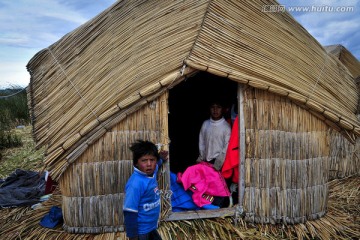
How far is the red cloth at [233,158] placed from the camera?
13.8 feet

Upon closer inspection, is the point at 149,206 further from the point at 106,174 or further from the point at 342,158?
the point at 342,158

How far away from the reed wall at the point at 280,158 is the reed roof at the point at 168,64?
0.22m

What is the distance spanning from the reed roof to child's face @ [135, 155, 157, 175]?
2.83 ft

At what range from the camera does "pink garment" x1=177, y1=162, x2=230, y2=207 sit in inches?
170

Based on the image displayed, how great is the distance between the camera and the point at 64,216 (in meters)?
3.81

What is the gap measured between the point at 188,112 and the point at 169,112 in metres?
3.10

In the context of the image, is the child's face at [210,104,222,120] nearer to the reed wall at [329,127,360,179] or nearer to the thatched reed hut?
the thatched reed hut

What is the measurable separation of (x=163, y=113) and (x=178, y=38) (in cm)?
98

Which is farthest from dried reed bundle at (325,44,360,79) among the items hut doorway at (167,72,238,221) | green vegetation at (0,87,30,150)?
green vegetation at (0,87,30,150)

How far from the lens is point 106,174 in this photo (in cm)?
368

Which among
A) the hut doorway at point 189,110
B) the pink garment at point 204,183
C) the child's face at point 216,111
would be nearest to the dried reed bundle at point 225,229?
the pink garment at point 204,183

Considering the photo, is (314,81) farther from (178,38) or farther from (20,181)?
(20,181)

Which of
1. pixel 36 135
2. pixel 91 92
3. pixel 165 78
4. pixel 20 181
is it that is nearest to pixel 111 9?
pixel 91 92

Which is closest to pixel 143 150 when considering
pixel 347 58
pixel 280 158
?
pixel 280 158
